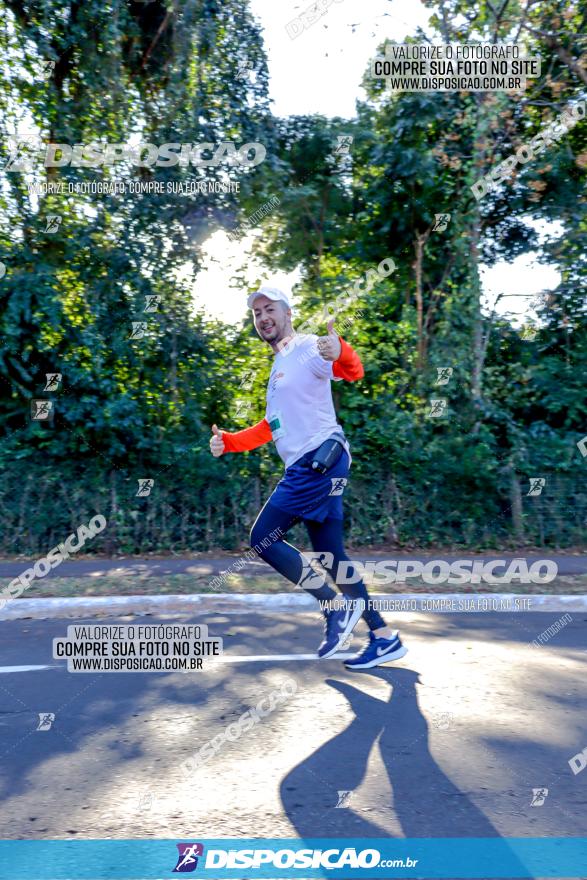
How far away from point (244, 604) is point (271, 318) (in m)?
2.97

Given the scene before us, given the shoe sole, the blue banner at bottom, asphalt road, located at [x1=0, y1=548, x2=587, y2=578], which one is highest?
asphalt road, located at [x1=0, y1=548, x2=587, y2=578]

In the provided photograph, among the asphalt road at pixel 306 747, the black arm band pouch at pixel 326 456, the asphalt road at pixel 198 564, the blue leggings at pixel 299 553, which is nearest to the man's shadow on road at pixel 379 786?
the asphalt road at pixel 306 747

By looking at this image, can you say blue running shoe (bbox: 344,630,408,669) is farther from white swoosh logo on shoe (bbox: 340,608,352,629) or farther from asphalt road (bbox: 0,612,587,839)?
white swoosh logo on shoe (bbox: 340,608,352,629)

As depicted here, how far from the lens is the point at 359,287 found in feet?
36.8

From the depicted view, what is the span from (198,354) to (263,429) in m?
5.47

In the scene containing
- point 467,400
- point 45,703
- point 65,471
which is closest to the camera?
point 45,703

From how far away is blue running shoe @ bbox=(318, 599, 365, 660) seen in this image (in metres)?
4.71

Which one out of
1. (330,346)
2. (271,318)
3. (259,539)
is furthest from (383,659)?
(271,318)

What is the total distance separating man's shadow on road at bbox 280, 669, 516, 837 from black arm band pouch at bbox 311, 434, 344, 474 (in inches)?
49.0

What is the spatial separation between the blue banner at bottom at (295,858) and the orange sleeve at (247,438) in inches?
109

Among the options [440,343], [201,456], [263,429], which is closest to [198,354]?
[201,456]

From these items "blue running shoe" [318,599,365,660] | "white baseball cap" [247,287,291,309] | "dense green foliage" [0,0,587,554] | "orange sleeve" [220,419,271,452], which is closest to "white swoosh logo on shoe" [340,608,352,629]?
"blue running shoe" [318,599,365,660]

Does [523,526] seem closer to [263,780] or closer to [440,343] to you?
[440,343]

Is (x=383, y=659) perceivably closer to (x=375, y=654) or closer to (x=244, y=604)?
(x=375, y=654)
